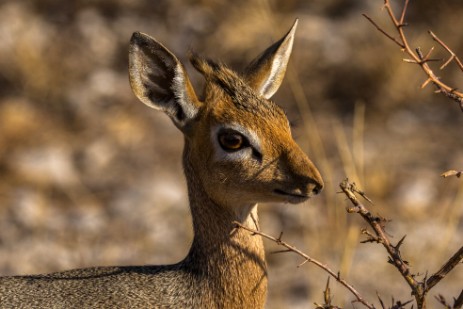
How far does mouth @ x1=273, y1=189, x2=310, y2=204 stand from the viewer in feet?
11.5

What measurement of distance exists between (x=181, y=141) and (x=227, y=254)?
4.76 meters

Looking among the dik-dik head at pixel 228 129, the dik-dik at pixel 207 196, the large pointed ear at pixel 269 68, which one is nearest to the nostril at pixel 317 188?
the dik-dik head at pixel 228 129

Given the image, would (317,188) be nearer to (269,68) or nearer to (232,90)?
(232,90)

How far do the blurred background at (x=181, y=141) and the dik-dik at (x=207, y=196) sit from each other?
6.11 ft

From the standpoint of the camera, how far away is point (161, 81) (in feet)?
12.6

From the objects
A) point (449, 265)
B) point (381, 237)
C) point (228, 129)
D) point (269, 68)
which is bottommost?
point (449, 265)

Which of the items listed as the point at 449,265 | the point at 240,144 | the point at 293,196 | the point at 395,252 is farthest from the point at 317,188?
the point at 449,265

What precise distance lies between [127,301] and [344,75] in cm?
574

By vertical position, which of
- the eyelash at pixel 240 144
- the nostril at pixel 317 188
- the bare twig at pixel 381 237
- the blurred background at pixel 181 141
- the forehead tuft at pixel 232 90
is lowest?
the bare twig at pixel 381 237

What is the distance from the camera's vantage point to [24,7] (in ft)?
33.1

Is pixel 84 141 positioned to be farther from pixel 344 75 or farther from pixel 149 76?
pixel 149 76

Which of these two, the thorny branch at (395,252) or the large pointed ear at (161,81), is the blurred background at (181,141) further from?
the thorny branch at (395,252)

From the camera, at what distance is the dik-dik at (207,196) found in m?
3.61

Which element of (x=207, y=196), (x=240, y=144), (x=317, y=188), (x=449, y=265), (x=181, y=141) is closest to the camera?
(x=449, y=265)
